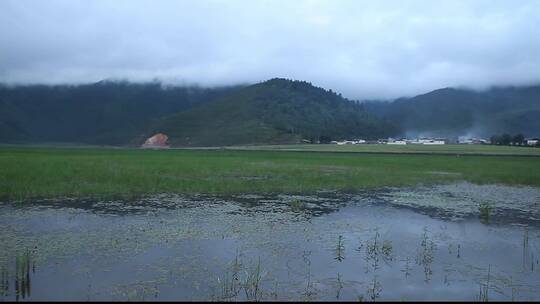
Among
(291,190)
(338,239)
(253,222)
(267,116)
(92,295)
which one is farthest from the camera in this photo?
(267,116)

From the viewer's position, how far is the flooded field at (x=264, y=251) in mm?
12398

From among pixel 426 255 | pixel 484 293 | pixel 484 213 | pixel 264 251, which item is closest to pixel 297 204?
pixel 484 213

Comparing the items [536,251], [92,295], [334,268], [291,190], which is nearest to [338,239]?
[334,268]

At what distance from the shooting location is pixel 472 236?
63.9ft

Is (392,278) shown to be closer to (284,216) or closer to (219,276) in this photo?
(219,276)

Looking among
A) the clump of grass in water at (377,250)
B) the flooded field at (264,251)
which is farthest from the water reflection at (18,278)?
the clump of grass in water at (377,250)

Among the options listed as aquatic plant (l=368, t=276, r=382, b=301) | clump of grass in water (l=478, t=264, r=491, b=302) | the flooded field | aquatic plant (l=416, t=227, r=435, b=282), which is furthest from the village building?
clump of grass in water (l=478, t=264, r=491, b=302)

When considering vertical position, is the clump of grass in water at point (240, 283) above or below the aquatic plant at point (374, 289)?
above

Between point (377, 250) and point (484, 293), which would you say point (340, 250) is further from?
point (484, 293)

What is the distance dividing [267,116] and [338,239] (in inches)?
7152

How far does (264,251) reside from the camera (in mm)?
16266

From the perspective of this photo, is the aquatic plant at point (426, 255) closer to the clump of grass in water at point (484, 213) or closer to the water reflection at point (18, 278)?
the clump of grass in water at point (484, 213)

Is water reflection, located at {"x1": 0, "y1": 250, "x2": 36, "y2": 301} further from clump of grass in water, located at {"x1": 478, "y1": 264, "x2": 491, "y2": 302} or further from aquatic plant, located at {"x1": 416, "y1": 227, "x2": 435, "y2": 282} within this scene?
clump of grass in water, located at {"x1": 478, "y1": 264, "x2": 491, "y2": 302}

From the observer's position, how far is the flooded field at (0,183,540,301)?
12.4m
